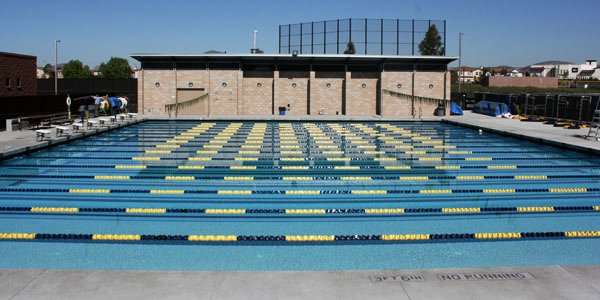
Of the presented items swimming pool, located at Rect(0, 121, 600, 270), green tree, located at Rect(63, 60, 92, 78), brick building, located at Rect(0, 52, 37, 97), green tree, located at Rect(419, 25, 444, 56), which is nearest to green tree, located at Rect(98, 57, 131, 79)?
green tree, located at Rect(63, 60, 92, 78)

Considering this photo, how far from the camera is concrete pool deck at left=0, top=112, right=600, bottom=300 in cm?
474

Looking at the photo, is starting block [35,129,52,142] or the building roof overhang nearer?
starting block [35,129,52,142]

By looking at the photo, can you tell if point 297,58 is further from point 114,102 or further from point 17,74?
point 17,74

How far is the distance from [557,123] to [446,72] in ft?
29.9

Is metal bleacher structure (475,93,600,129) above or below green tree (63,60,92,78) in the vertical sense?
below

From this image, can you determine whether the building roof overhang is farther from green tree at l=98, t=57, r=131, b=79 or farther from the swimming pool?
green tree at l=98, t=57, r=131, b=79

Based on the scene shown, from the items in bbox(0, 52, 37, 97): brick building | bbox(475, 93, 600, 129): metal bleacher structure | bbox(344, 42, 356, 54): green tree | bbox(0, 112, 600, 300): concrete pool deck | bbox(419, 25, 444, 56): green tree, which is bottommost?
bbox(0, 112, 600, 300): concrete pool deck

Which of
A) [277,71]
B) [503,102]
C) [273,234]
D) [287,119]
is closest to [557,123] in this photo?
[503,102]

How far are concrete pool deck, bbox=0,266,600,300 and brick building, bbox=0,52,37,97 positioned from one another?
28872mm

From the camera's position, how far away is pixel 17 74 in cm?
3173

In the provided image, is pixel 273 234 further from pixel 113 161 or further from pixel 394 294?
pixel 113 161

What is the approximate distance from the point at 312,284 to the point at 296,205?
484 centimetres

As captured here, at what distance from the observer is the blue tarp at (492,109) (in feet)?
103

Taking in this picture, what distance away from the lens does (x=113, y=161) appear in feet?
47.9
